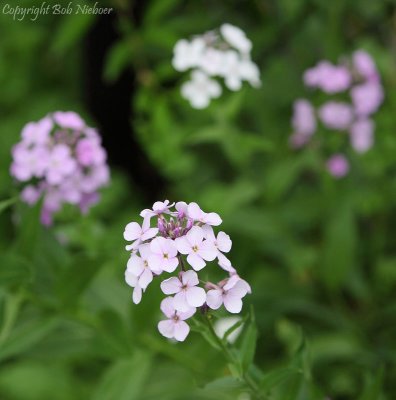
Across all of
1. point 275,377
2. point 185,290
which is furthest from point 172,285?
point 275,377

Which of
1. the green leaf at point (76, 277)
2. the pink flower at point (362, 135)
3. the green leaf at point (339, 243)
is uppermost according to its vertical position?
the pink flower at point (362, 135)

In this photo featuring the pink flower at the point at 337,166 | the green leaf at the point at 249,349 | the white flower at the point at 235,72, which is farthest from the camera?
the pink flower at the point at 337,166

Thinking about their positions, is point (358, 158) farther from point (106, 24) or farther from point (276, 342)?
point (106, 24)

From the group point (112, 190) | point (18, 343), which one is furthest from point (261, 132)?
point (18, 343)

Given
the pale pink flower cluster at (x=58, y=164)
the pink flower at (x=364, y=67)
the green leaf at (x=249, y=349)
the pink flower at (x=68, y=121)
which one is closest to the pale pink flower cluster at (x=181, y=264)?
the green leaf at (x=249, y=349)

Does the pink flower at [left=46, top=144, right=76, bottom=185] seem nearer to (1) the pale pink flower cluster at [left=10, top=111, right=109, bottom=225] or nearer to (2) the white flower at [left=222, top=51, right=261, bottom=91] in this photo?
(1) the pale pink flower cluster at [left=10, top=111, right=109, bottom=225]

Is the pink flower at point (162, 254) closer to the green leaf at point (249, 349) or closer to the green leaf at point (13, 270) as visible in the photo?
the green leaf at point (249, 349)

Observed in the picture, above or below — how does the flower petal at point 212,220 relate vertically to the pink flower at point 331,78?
below
